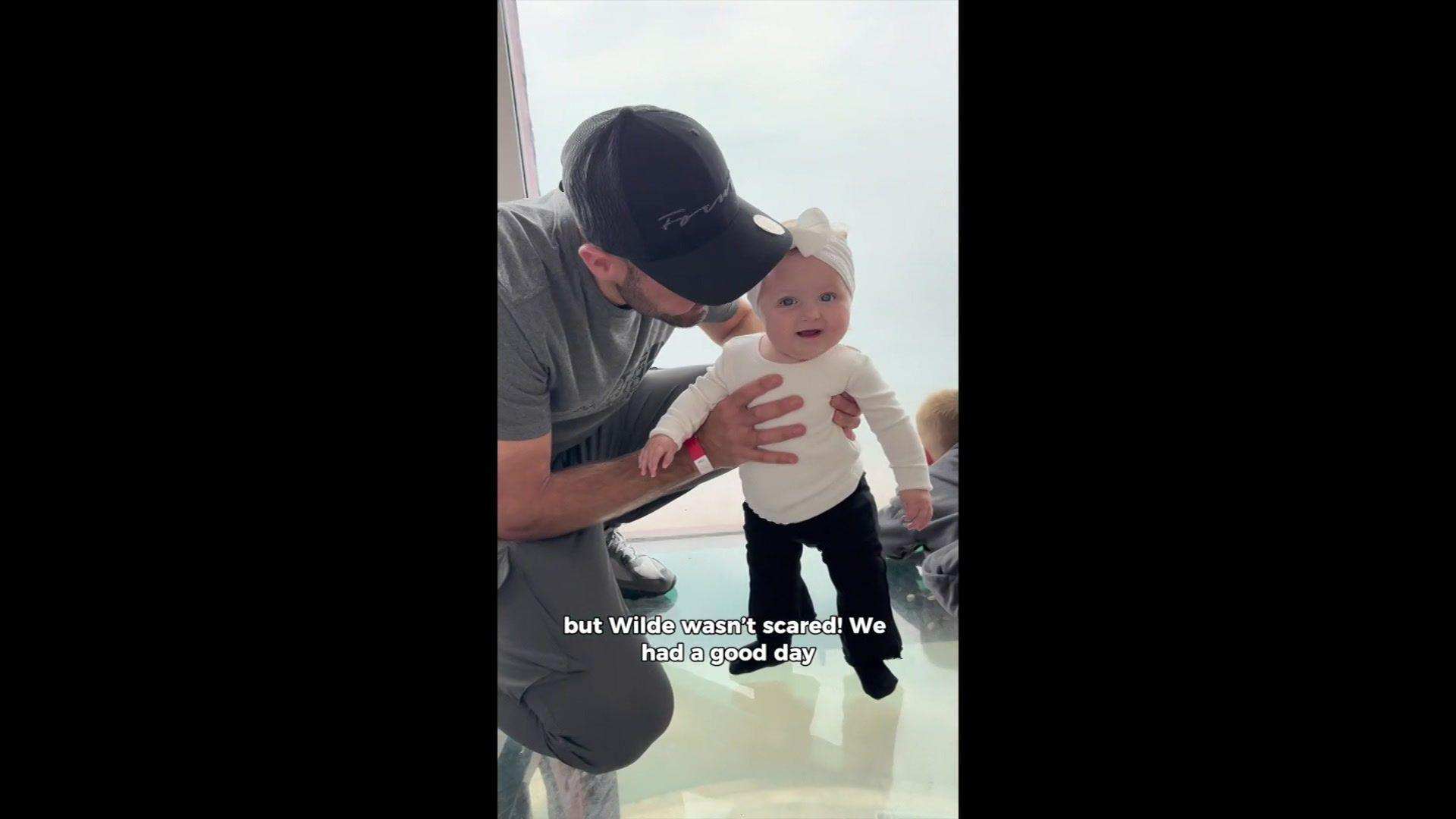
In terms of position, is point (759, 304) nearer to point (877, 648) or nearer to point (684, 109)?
point (684, 109)

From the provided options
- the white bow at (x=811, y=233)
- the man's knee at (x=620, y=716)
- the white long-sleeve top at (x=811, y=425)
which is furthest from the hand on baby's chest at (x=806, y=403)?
the man's knee at (x=620, y=716)

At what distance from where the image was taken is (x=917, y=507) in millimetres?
1980

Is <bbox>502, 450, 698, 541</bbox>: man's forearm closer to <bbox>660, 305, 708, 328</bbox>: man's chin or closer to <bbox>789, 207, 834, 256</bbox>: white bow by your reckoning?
<bbox>660, 305, 708, 328</bbox>: man's chin

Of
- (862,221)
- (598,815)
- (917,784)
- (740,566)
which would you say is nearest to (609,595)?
(740,566)

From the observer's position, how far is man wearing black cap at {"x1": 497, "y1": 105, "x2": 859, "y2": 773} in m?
1.88

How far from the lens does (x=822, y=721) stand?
1981 millimetres

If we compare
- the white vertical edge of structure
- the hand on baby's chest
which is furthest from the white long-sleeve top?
the white vertical edge of structure

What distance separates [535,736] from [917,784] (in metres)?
0.76

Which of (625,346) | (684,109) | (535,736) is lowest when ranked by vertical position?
(535,736)

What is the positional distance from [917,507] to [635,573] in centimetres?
57

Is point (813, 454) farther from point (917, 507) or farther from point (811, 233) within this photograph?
point (811, 233)

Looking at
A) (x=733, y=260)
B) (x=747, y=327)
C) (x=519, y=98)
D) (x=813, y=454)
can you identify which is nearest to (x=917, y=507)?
(x=813, y=454)

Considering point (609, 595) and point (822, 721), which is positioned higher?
point (609, 595)

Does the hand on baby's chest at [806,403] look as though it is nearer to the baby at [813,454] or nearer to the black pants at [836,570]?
the baby at [813,454]
